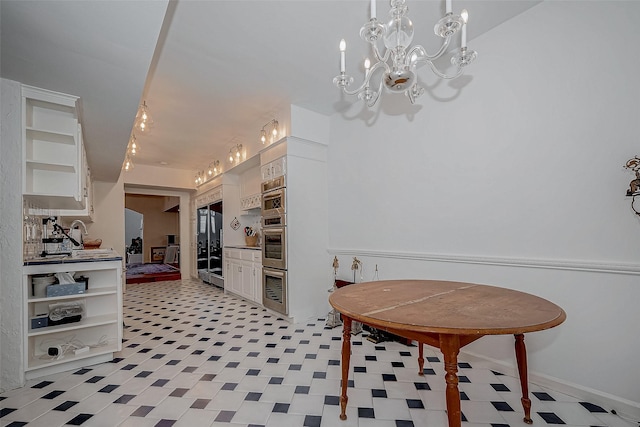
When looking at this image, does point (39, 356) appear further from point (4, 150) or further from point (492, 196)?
point (492, 196)

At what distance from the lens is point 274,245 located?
4055 millimetres

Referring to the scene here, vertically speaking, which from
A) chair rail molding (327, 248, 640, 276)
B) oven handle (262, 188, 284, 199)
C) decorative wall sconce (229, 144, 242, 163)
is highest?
decorative wall sconce (229, 144, 242, 163)

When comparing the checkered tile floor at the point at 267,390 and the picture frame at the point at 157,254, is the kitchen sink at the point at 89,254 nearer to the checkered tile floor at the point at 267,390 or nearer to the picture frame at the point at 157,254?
the checkered tile floor at the point at 267,390

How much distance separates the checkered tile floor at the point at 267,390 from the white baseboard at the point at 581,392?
0.05 metres

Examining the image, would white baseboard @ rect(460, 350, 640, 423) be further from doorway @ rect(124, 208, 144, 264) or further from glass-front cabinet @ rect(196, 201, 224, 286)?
doorway @ rect(124, 208, 144, 264)

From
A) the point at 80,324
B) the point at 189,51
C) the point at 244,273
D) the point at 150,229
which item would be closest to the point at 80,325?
the point at 80,324

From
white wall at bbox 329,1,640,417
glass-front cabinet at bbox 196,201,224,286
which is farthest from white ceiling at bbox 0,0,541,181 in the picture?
glass-front cabinet at bbox 196,201,224,286

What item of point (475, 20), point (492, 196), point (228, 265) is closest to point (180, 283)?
point (228, 265)

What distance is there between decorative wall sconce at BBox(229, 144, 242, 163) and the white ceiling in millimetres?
1040

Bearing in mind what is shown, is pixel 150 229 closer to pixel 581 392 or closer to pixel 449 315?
pixel 449 315

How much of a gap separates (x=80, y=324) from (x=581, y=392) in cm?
410

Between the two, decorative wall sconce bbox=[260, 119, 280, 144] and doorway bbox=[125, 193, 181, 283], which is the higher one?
decorative wall sconce bbox=[260, 119, 280, 144]

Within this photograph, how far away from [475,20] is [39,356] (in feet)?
15.6

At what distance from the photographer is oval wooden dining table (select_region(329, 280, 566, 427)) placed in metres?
A: 1.24
